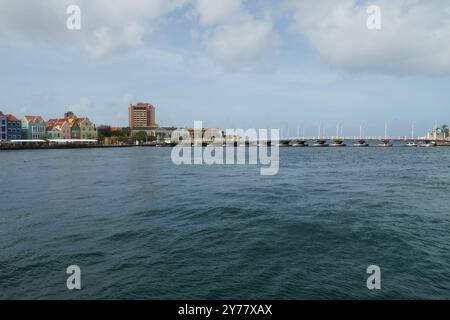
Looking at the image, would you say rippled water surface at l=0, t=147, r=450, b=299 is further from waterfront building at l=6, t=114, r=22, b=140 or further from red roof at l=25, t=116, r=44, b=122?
red roof at l=25, t=116, r=44, b=122

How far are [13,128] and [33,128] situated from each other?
318 inches

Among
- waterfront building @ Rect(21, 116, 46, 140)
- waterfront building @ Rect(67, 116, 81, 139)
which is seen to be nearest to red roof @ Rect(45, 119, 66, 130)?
waterfront building @ Rect(67, 116, 81, 139)

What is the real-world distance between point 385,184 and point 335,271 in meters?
23.3

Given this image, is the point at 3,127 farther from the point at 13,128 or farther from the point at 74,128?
the point at 74,128

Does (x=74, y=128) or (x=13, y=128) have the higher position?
(x=74, y=128)

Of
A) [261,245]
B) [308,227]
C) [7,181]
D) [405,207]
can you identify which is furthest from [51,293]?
[7,181]

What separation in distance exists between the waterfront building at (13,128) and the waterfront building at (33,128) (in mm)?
2628

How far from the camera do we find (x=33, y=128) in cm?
12331

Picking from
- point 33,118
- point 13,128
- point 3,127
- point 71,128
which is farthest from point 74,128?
point 3,127

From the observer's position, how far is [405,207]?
65.9 ft

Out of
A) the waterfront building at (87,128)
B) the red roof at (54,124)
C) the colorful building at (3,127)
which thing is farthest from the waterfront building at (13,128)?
the waterfront building at (87,128)

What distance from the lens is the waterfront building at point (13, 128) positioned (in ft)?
373

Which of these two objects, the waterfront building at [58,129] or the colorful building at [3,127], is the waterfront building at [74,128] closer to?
the waterfront building at [58,129]
